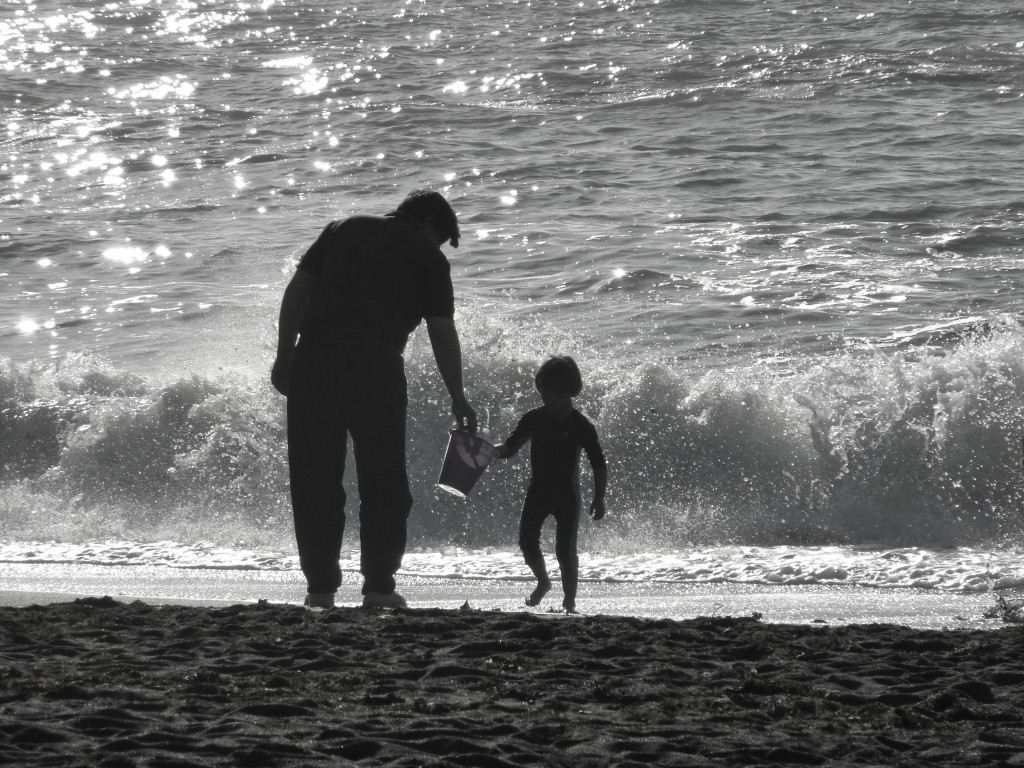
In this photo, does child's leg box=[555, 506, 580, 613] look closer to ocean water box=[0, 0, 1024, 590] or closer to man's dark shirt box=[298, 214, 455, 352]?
ocean water box=[0, 0, 1024, 590]

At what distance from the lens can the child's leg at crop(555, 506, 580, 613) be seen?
597cm

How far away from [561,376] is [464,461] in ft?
2.25

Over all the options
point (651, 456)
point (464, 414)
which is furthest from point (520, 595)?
point (651, 456)

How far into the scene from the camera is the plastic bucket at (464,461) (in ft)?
18.0

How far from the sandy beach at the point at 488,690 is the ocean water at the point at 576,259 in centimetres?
250

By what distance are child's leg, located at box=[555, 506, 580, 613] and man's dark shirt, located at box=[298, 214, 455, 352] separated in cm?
122

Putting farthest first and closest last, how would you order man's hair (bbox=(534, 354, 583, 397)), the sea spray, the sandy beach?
the sea spray < man's hair (bbox=(534, 354, 583, 397)) < the sandy beach

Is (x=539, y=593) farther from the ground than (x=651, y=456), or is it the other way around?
(x=651, y=456)

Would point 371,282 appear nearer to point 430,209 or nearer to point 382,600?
point 430,209

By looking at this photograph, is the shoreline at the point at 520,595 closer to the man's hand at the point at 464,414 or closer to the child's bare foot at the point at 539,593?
the child's bare foot at the point at 539,593

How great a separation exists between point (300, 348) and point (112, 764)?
2.70 m

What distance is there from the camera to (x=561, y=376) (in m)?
5.93

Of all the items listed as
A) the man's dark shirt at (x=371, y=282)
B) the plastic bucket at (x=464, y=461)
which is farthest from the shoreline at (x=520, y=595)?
the man's dark shirt at (x=371, y=282)

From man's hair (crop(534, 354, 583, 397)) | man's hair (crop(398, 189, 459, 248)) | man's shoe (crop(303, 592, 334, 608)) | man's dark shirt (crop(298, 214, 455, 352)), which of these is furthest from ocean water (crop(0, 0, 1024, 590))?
man's hair (crop(398, 189, 459, 248))
